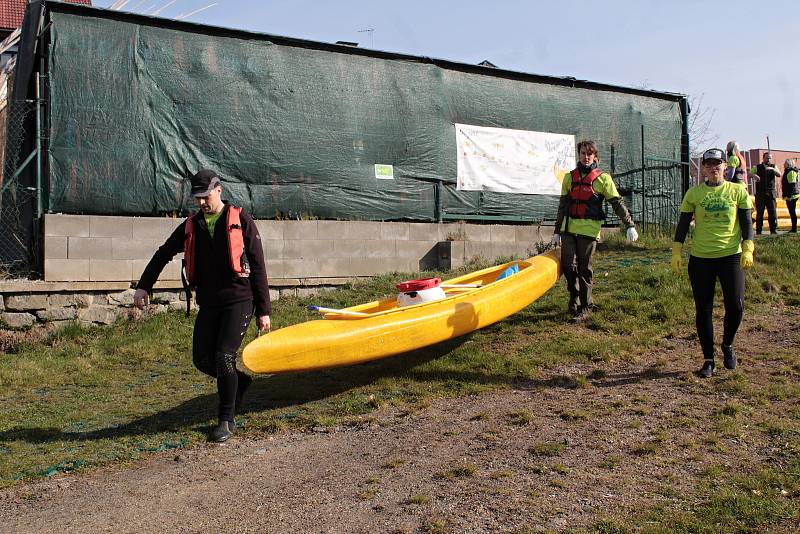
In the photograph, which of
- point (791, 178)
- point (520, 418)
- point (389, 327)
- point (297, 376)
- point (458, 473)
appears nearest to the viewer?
point (458, 473)

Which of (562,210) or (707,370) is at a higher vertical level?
(562,210)

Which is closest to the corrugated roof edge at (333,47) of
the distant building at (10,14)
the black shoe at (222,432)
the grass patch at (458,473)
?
the black shoe at (222,432)

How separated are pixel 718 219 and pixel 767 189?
818cm

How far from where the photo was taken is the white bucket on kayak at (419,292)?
24.3 ft

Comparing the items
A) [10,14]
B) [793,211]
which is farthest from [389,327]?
[10,14]

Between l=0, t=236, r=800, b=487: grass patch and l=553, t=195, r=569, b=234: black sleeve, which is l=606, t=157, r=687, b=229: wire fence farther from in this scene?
l=553, t=195, r=569, b=234: black sleeve

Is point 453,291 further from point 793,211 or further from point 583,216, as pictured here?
point 793,211

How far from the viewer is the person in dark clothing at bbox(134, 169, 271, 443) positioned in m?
5.51

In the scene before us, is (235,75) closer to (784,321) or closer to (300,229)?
(300,229)

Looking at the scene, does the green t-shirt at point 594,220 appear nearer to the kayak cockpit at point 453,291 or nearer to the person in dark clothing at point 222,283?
the kayak cockpit at point 453,291

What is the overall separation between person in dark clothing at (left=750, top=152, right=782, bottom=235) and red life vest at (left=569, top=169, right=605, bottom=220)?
6.78 m

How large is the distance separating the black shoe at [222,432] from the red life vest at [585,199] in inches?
169

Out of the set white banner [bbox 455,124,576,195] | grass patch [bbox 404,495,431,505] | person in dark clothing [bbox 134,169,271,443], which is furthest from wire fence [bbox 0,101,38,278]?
grass patch [bbox 404,495,431,505]

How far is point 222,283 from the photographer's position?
18.2 ft
